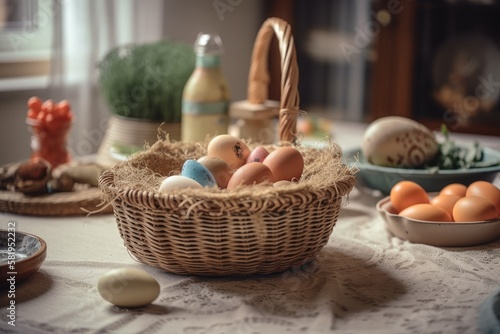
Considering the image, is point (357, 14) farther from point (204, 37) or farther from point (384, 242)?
point (384, 242)

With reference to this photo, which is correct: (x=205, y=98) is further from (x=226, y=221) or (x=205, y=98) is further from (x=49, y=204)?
(x=226, y=221)

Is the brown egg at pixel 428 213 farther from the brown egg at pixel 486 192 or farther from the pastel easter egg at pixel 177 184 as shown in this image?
the pastel easter egg at pixel 177 184

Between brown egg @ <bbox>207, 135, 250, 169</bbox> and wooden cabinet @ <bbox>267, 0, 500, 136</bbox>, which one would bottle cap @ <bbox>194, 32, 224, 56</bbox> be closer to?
brown egg @ <bbox>207, 135, 250, 169</bbox>

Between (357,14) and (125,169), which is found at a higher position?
(357,14)

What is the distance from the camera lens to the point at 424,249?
1189mm

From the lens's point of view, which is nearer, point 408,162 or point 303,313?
point 303,313

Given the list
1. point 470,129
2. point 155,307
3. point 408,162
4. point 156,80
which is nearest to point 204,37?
point 156,80

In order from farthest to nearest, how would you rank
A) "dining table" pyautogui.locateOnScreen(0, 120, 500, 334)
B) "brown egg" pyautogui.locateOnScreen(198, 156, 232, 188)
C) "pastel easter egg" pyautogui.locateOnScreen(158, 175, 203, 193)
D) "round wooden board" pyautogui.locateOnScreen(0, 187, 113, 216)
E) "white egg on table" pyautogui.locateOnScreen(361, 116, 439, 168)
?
"white egg on table" pyautogui.locateOnScreen(361, 116, 439, 168), "round wooden board" pyautogui.locateOnScreen(0, 187, 113, 216), "brown egg" pyautogui.locateOnScreen(198, 156, 232, 188), "pastel easter egg" pyautogui.locateOnScreen(158, 175, 203, 193), "dining table" pyautogui.locateOnScreen(0, 120, 500, 334)

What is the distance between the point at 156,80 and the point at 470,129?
156 cm

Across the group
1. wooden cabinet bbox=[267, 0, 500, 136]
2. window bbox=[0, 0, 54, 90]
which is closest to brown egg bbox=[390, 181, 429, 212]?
window bbox=[0, 0, 54, 90]

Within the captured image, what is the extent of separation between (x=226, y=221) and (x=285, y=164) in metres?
0.20

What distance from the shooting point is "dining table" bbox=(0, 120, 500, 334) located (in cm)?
90

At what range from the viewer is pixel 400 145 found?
1.52m

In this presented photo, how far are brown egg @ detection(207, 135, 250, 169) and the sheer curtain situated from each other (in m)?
1.19
